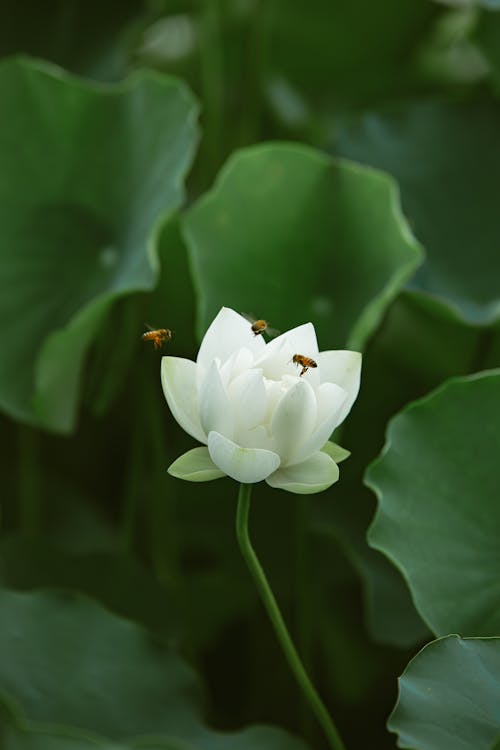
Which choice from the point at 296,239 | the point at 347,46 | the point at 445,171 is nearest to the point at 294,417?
the point at 296,239

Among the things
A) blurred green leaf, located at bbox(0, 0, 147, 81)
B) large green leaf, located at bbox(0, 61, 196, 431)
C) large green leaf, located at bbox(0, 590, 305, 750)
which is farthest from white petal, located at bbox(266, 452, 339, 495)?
blurred green leaf, located at bbox(0, 0, 147, 81)

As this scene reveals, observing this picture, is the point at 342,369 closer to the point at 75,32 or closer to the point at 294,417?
the point at 294,417

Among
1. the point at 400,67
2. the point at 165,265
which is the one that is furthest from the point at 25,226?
the point at 400,67

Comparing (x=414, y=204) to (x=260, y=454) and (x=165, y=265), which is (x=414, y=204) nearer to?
(x=165, y=265)

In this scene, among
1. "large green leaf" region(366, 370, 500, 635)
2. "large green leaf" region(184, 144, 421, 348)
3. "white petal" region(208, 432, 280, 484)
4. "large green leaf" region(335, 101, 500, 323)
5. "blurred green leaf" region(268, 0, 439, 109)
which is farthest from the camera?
"blurred green leaf" region(268, 0, 439, 109)

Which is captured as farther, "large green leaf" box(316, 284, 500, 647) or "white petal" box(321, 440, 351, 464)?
"large green leaf" box(316, 284, 500, 647)

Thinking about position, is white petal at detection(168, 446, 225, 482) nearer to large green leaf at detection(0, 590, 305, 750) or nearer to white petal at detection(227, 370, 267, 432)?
white petal at detection(227, 370, 267, 432)
